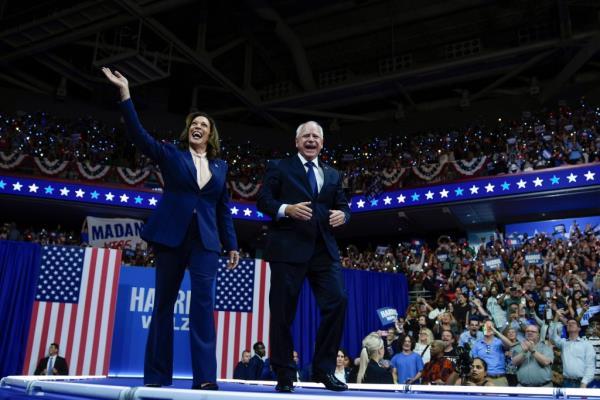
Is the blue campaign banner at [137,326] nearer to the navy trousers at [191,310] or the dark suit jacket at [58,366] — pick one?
the dark suit jacket at [58,366]

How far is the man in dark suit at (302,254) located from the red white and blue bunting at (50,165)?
14.6m

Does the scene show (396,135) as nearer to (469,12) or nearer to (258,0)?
(469,12)

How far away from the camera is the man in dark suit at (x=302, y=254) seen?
9.38 feet

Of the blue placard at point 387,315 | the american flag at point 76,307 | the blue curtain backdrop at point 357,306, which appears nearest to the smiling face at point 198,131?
the american flag at point 76,307

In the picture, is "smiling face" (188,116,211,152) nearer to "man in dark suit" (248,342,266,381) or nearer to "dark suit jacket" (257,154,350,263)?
"dark suit jacket" (257,154,350,263)

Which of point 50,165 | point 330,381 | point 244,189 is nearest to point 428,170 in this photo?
point 244,189

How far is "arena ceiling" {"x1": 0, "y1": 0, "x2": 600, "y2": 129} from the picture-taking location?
55.6 feet

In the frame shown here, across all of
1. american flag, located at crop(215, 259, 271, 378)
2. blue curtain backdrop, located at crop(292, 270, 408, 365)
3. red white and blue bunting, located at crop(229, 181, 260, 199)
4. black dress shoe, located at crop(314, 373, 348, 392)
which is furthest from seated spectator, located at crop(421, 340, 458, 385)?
red white and blue bunting, located at crop(229, 181, 260, 199)

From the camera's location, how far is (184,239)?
2.97 meters

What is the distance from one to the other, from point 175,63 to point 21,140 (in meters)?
7.06

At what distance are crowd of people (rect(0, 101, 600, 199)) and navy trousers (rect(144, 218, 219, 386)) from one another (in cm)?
1302

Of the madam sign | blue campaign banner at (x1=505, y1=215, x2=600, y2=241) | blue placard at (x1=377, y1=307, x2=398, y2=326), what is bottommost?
blue placard at (x1=377, y1=307, x2=398, y2=326)

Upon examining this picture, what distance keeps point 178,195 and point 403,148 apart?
17238mm

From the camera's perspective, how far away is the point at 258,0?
17.9 m
